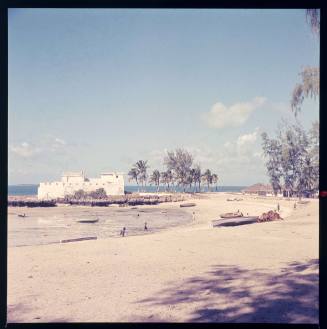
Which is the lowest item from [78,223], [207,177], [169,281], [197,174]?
[78,223]

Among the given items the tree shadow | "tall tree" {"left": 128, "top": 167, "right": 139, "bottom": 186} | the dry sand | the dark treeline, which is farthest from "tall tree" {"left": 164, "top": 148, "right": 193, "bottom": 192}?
the tree shadow

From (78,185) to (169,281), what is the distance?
18.5 m

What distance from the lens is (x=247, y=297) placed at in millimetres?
5105

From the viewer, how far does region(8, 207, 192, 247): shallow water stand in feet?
58.9

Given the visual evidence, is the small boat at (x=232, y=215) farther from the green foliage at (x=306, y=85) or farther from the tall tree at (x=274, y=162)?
the green foliage at (x=306, y=85)

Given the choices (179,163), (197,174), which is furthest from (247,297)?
(197,174)

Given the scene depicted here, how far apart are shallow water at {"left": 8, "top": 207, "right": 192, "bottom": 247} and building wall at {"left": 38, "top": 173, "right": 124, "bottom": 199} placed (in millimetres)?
1781

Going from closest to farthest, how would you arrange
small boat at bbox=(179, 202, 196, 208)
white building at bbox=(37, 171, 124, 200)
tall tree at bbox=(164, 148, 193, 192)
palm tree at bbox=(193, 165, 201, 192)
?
tall tree at bbox=(164, 148, 193, 192) → white building at bbox=(37, 171, 124, 200) → palm tree at bbox=(193, 165, 201, 192) → small boat at bbox=(179, 202, 196, 208)

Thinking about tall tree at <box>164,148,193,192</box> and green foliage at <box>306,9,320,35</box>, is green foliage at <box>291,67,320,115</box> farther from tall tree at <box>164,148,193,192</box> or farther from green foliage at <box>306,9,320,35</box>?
tall tree at <box>164,148,193,192</box>

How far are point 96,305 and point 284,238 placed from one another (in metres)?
7.89

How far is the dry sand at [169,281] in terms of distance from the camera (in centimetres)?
452

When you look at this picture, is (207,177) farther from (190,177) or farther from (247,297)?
(247,297)
